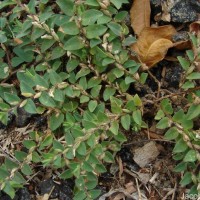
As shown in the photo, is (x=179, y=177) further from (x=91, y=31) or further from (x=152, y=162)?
(x=91, y=31)

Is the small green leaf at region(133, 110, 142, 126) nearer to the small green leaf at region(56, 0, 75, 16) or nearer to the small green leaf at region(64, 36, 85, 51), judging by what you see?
the small green leaf at region(64, 36, 85, 51)

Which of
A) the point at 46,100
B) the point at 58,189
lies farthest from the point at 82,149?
the point at 58,189

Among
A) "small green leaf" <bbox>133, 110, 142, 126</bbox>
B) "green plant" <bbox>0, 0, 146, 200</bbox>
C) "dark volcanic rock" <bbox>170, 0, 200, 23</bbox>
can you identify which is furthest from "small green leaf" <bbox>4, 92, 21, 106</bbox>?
"dark volcanic rock" <bbox>170, 0, 200, 23</bbox>

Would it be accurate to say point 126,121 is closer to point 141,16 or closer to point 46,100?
point 46,100

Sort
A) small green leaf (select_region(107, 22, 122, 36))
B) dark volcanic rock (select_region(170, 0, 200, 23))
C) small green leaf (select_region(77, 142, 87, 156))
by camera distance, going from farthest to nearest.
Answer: dark volcanic rock (select_region(170, 0, 200, 23)) → small green leaf (select_region(107, 22, 122, 36)) → small green leaf (select_region(77, 142, 87, 156))

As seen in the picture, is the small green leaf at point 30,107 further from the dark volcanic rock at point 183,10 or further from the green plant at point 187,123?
the dark volcanic rock at point 183,10

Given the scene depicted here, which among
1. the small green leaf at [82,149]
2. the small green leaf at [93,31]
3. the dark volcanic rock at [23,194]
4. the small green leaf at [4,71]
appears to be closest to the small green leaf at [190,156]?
the small green leaf at [82,149]

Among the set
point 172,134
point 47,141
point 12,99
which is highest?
point 12,99
